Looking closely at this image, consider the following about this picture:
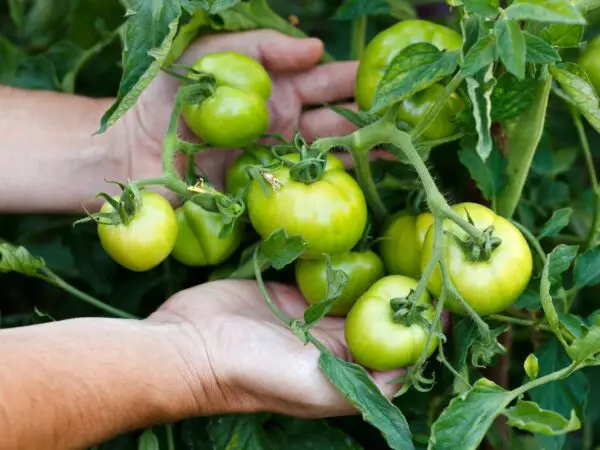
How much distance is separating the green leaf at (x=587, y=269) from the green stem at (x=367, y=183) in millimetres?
234

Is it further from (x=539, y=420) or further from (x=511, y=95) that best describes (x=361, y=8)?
(x=539, y=420)

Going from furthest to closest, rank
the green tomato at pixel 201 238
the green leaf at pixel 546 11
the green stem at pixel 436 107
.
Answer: the green tomato at pixel 201 238 < the green stem at pixel 436 107 < the green leaf at pixel 546 11

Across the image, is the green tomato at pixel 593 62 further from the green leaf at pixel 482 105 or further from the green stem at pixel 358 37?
the green stem at pixel 358 37

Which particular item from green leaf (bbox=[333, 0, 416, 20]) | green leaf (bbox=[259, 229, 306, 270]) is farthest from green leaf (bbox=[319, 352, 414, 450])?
green leaf (bbox=[333, 0, 416, 20])

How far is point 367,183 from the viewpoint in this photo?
2.93 ft

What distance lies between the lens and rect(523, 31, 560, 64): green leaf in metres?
0.66

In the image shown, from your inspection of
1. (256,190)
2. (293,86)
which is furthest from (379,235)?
(293,86)

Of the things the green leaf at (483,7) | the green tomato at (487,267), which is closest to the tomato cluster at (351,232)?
the green tomato at (487,267)

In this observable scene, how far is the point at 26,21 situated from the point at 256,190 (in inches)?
24.0

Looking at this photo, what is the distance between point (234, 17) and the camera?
107 cm

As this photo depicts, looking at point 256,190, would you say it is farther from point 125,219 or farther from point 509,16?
point 509,16

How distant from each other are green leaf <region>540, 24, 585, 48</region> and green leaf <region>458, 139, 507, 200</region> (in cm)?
18

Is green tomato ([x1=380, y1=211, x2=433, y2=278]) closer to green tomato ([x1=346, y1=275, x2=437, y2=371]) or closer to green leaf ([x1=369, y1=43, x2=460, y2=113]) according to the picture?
green tomato ([x1=346, y1=275, x2=437, y2=371])

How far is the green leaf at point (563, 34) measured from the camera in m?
0.72
